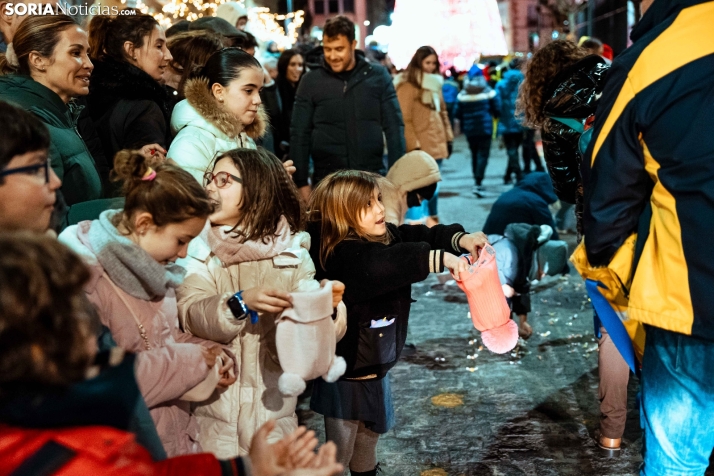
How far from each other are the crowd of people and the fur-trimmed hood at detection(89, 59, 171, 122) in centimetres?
1

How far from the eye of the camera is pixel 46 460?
146 cm

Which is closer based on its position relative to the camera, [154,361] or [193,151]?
[154,361]

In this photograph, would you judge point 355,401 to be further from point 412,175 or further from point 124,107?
point 124,107

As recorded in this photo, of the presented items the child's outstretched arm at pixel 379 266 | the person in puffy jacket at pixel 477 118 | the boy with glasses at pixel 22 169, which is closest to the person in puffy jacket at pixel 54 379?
the boy with glasses at pixel 22 169

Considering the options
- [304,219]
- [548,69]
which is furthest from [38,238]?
[548,69]

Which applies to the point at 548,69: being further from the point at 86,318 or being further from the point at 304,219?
the point at 86,318

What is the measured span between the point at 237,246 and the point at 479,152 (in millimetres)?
10331

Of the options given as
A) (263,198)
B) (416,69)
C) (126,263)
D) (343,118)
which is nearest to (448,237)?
(263,198)

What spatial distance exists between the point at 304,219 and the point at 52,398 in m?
1.75

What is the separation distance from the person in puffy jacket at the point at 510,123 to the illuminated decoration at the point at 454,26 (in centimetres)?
163

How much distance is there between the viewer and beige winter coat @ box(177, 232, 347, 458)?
2.87 m

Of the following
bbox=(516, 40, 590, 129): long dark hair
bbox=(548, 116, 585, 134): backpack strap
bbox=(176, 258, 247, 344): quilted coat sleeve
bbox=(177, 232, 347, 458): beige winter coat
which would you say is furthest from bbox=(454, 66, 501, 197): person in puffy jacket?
bbox=(176, 258, 247, 344): quilted coat sleeve

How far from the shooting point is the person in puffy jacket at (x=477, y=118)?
12477 mm

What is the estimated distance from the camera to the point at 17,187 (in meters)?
1.93
